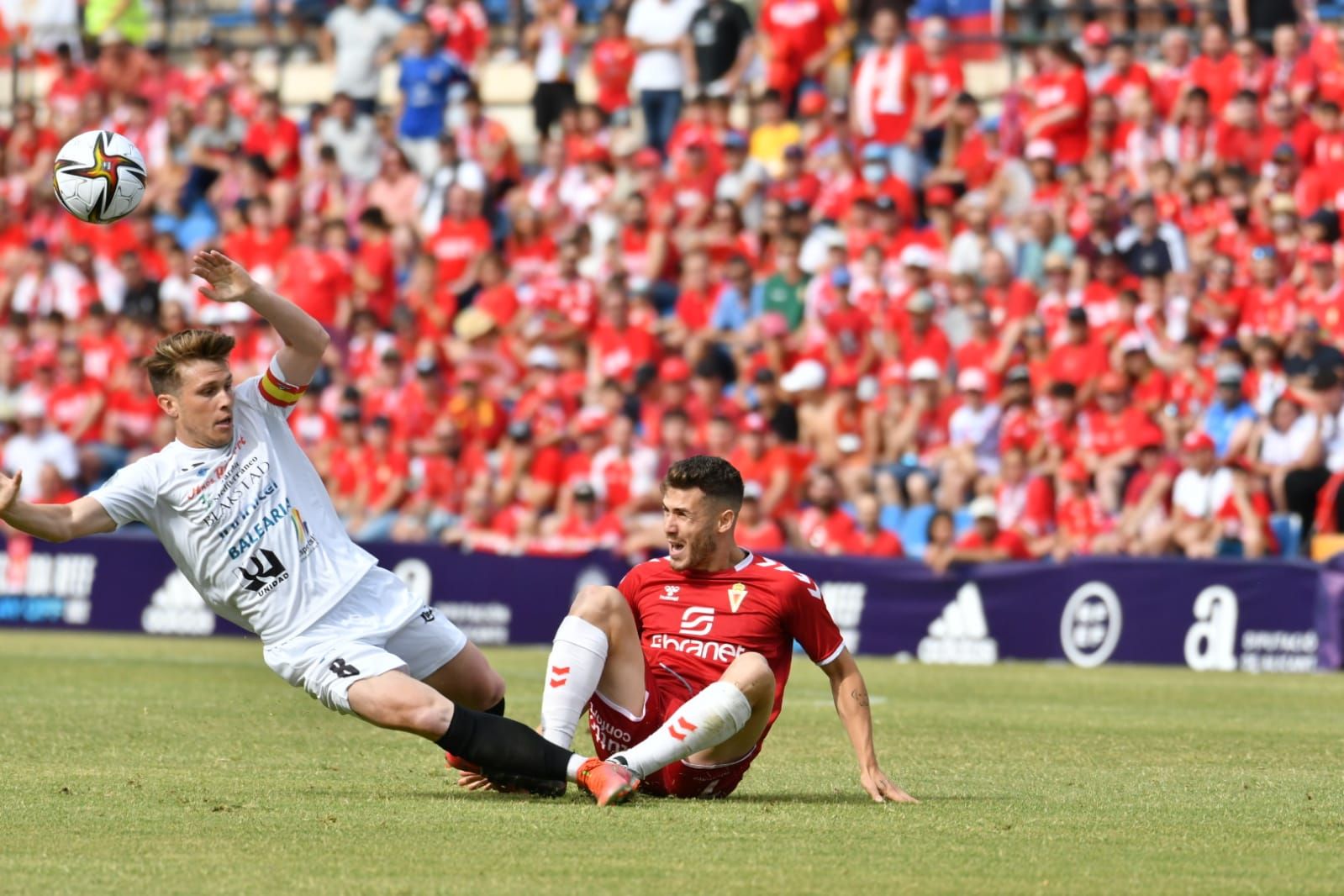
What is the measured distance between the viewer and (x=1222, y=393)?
18.3 metres

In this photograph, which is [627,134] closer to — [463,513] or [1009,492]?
[463,513]

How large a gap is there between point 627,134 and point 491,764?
1712 centimetres

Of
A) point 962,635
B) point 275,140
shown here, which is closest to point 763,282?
point 962,635

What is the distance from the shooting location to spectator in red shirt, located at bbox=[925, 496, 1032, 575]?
18.0 metres

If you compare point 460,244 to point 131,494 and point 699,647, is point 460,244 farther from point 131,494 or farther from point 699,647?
point 699,647

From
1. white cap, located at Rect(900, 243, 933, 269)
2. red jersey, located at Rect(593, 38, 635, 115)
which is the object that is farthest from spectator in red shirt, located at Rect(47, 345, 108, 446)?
white cap, located at Rect(900, 243, 933, 269)

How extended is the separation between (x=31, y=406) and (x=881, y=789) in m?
17.0

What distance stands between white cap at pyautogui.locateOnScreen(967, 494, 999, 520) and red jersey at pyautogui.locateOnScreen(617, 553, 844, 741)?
395 inches

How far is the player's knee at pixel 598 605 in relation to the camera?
25.8 ft

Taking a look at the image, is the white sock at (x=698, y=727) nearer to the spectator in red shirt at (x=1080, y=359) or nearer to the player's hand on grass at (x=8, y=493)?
the player's hand on grass at (x=8, y=493)

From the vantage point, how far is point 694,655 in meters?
8.10

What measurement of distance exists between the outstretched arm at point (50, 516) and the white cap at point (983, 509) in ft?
36.5

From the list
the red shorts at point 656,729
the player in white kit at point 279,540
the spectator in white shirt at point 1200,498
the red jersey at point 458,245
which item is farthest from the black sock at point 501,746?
the red jersey at point 458,245

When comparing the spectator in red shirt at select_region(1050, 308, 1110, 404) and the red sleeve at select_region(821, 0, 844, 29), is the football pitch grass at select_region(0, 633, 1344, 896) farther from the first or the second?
the red sleeve at select_region(821, 0, 844, 29)
